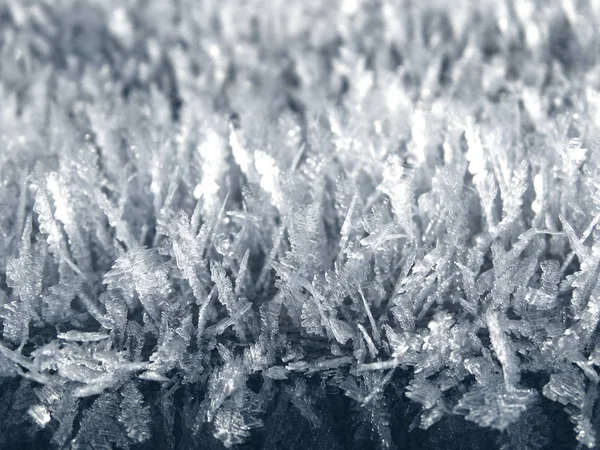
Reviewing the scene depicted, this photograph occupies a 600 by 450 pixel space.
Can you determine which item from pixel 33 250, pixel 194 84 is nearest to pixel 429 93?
pixel 194 84

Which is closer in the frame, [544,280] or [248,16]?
[544,280]

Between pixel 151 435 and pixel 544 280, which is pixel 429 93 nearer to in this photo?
pixel 544 280

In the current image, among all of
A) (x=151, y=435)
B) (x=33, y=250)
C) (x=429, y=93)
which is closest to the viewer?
(x=151, y=435)

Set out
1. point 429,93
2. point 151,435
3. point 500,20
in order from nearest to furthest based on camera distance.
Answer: point 151,435
point 429,93
point 500,20

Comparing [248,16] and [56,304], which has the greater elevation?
[248,16]

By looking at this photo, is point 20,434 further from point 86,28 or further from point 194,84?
point 86,28

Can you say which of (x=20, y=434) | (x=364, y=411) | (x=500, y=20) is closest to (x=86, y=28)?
(x=500, y=20)
